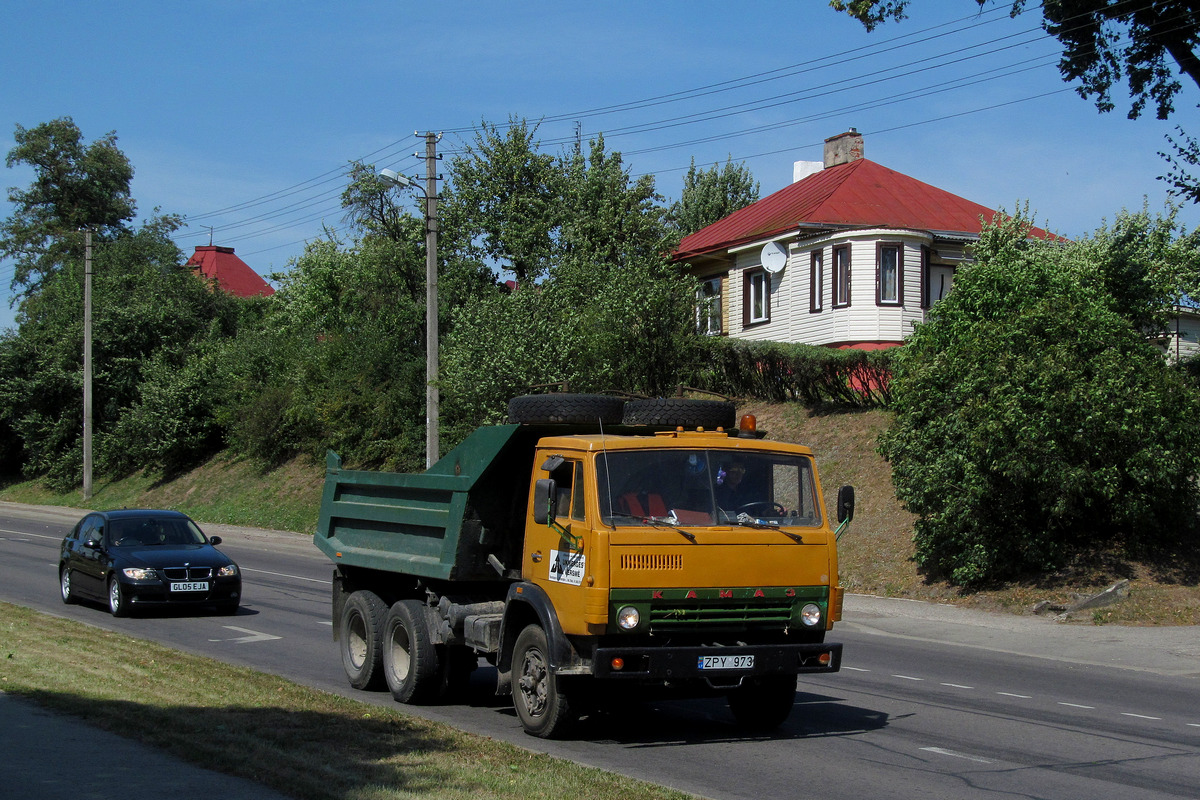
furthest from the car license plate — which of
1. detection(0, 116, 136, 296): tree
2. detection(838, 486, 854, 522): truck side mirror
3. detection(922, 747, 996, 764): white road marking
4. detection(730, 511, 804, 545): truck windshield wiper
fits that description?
detection(0, 116, 136, 296): tree

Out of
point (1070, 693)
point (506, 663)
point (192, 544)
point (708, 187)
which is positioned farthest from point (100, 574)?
point (708, 187)

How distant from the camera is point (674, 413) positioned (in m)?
9.12

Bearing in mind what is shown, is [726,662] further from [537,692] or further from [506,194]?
[506,194]

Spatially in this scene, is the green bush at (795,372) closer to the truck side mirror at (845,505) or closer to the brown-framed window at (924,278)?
the brown-framed window at (924,278)

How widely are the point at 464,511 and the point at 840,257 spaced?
1017 inches

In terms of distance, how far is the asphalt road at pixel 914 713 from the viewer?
24.3 feet

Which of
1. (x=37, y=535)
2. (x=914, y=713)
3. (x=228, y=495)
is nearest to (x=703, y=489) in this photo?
(x=914, y=713)

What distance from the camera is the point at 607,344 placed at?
26953 mm

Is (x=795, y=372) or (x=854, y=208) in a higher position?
(x=854, y=208)

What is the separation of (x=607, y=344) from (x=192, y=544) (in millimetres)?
12031

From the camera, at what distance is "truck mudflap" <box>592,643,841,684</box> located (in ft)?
25.2

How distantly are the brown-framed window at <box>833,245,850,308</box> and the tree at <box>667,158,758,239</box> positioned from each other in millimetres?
29883

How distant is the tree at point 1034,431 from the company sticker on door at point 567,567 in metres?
10.8

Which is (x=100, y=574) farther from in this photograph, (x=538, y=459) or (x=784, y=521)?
(x=784, y=521)
